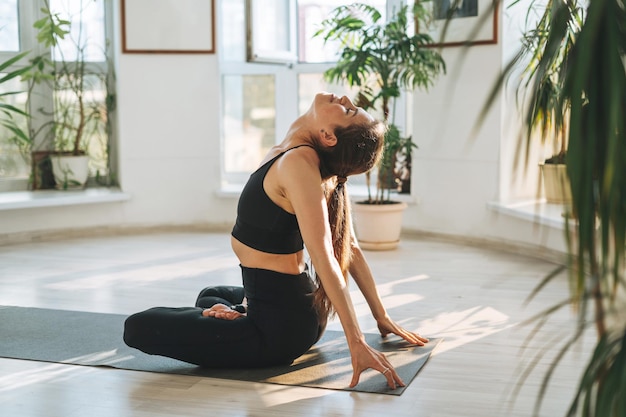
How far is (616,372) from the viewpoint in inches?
34.5

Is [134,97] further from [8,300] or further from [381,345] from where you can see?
[381,345]

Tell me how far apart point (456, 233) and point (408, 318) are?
2.06 m

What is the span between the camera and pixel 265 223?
2.70 meters

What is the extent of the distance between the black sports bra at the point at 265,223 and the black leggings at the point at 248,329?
91 millimetres

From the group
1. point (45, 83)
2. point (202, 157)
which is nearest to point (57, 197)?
point (45, 83)

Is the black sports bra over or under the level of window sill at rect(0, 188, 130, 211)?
over

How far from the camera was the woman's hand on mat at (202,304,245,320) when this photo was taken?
2.68 meters

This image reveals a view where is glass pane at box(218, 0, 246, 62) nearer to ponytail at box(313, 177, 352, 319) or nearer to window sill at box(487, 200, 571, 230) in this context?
window sill at box(487, 200, 571, 230)

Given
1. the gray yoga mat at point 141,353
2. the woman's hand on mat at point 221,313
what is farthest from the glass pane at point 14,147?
the woman's hand on mat at point 221,313

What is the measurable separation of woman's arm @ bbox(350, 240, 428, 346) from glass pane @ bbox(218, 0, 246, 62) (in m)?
3.37

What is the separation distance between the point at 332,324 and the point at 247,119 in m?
3.13

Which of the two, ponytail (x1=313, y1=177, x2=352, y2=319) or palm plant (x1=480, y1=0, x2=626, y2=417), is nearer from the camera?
palm plant (x1=480, y1=0, x2=626, y2=417)

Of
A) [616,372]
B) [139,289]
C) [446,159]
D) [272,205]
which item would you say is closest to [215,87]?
[446,159]

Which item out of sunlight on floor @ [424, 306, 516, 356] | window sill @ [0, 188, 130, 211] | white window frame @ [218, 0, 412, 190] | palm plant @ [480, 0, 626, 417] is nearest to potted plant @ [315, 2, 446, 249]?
white window frame @ [218, 0, 412, 190]
